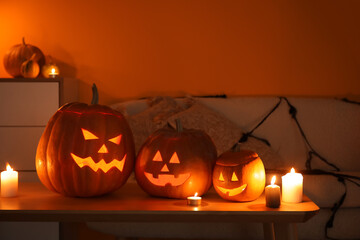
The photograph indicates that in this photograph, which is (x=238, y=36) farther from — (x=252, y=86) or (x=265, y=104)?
(x=265, y=104)

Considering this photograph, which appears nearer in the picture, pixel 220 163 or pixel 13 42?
pixel 220 163

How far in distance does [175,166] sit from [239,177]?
18cm

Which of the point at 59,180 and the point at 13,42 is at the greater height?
the point at 13,42

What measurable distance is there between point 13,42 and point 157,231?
188cm

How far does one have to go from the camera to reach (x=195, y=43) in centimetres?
314

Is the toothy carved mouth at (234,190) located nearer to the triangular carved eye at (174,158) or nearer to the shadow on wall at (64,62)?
the triangular carved eye at (174,158)

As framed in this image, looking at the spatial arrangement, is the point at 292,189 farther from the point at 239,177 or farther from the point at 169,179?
the point at 169,179

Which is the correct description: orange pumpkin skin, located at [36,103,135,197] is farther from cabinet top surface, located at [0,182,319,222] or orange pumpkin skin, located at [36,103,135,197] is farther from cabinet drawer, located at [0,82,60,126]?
cabinet drawer, located at [0,82,60,126]

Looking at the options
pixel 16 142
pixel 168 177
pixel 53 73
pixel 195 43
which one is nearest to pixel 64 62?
pixel 53 73

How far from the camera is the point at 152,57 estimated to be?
3156 mm

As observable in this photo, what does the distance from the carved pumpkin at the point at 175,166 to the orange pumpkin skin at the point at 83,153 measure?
7 centimetres

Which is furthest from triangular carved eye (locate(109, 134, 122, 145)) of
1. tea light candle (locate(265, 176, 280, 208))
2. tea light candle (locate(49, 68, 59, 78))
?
tea light candle (locate(49, 68, 59, 78))

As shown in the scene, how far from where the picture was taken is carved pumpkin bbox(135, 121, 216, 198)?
1.28 metres

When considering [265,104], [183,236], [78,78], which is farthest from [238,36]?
[183,236]
